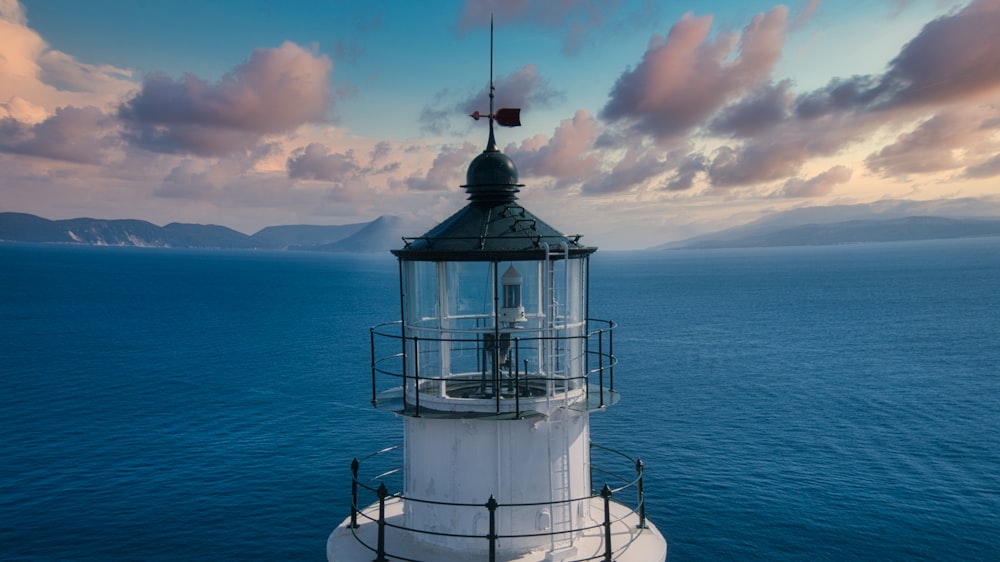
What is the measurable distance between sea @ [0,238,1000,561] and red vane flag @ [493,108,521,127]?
19.5m

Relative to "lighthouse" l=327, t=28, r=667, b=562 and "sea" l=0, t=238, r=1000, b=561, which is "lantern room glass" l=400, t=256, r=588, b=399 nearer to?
"lighthouse" l=327, t=28, r=667, b=562

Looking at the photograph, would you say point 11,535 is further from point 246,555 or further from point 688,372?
point 688,372

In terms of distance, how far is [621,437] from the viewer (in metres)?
40.3

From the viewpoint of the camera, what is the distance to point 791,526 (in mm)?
29141

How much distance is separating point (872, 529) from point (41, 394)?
50.1m

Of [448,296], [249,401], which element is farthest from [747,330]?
[448,296]

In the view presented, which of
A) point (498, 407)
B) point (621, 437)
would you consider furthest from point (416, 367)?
point (621, 437)

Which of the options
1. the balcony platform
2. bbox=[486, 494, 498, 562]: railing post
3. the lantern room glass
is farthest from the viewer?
the lantern room glass

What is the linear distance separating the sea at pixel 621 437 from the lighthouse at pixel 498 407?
633 inches

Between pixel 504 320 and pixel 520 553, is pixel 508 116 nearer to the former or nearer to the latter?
pixel 504 320

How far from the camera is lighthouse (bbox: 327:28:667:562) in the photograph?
39.5 ft

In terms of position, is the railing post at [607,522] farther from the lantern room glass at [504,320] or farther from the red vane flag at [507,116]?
the red vane flag at [507,116]

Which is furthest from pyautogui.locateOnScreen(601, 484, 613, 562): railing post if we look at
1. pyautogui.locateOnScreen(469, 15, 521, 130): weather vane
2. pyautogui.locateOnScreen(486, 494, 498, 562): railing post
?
pyautogui.locateOnScreen(469, 15, 521, 130): weather vane

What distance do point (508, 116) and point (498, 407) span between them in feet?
17.1
